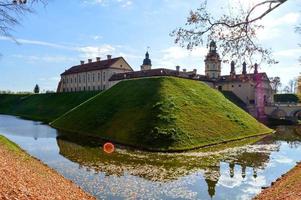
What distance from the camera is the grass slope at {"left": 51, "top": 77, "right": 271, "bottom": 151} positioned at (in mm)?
40625

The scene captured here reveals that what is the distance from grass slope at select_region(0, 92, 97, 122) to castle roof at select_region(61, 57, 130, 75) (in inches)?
461

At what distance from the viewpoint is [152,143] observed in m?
38.4

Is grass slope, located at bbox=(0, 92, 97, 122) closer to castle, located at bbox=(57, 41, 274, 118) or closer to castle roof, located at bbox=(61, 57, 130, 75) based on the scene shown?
castle, located at bbox=(57, 41, 274, 118)

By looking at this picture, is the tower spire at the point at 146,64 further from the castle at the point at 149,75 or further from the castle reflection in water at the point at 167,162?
the castle reflection in water at the point at 167,162

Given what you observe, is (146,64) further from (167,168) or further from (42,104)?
(167,168)

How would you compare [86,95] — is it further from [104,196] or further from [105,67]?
[104,196]

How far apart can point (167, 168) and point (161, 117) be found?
16.5 metres

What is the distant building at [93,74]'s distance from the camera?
100m

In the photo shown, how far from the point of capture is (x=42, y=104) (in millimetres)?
97500

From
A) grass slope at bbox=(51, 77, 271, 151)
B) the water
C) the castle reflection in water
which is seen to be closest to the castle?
grass slope at bbox=(51, 77, 271, 151)

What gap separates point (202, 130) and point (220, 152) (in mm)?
7757

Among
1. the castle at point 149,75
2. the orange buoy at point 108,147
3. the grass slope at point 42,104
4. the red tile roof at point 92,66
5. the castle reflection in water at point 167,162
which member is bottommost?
the castle reflection in water at point 167,162

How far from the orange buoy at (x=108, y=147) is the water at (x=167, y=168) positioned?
0.63m

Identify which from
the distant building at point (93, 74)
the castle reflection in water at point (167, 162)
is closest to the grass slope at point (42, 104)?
the distant building at point (93, 74)
